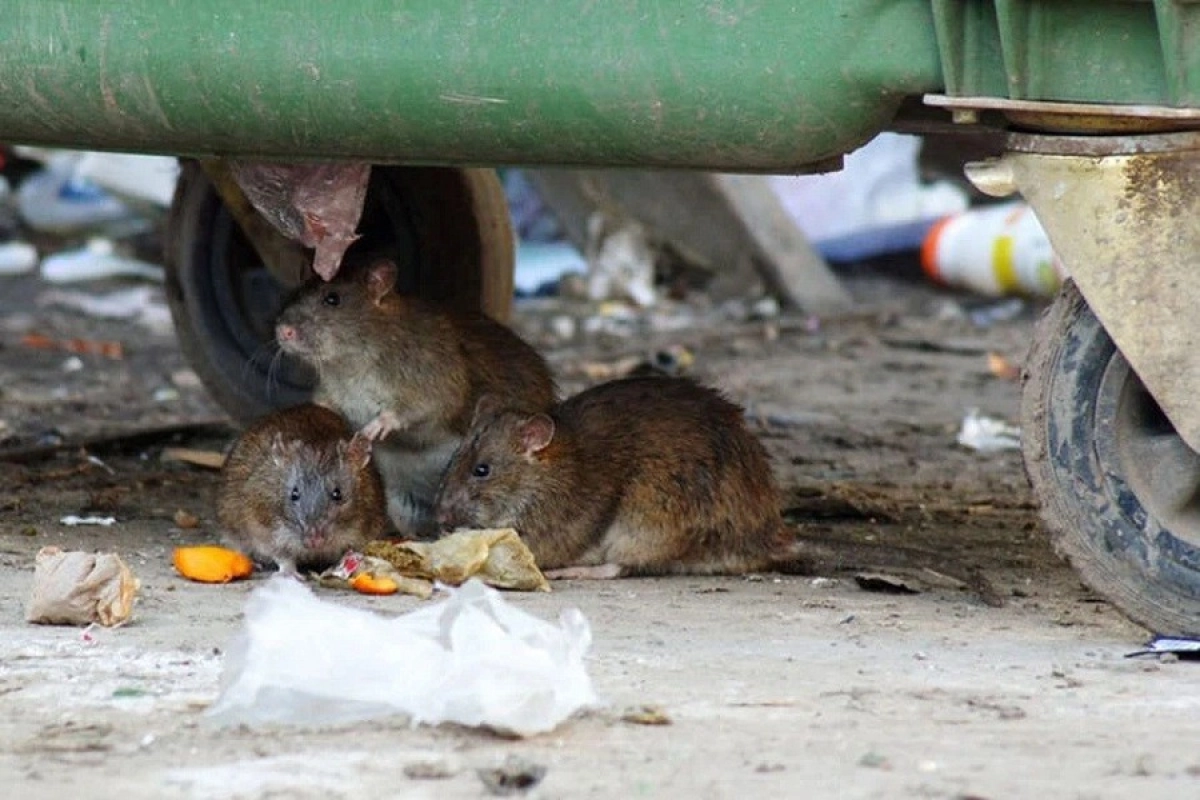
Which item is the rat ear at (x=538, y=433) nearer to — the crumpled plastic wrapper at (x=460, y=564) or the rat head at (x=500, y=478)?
the rat head at (x=500, y=478)

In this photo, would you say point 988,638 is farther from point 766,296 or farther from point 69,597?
point 766,296

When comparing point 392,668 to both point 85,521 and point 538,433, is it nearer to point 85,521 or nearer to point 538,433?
point 538,433

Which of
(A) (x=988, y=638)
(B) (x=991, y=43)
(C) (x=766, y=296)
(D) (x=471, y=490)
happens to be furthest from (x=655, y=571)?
(C) (x=766, y=296)

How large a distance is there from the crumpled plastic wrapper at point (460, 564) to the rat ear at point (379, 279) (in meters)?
1.08

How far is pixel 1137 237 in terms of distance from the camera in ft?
14.8

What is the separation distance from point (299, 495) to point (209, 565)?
0.45 m

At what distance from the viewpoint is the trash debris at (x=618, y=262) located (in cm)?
1234

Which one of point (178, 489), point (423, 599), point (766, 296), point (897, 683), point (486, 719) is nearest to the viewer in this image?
point (486, 719)

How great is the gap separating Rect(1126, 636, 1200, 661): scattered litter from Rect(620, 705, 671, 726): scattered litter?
1.15 metres

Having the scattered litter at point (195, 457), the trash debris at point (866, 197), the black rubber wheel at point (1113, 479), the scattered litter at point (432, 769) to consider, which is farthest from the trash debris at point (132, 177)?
the scattered litter at point (432, 769)

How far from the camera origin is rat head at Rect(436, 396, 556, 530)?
6.30m

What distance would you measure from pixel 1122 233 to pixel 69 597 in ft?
7.78

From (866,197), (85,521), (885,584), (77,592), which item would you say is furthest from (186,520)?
(866,197)

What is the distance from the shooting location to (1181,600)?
471 cm
